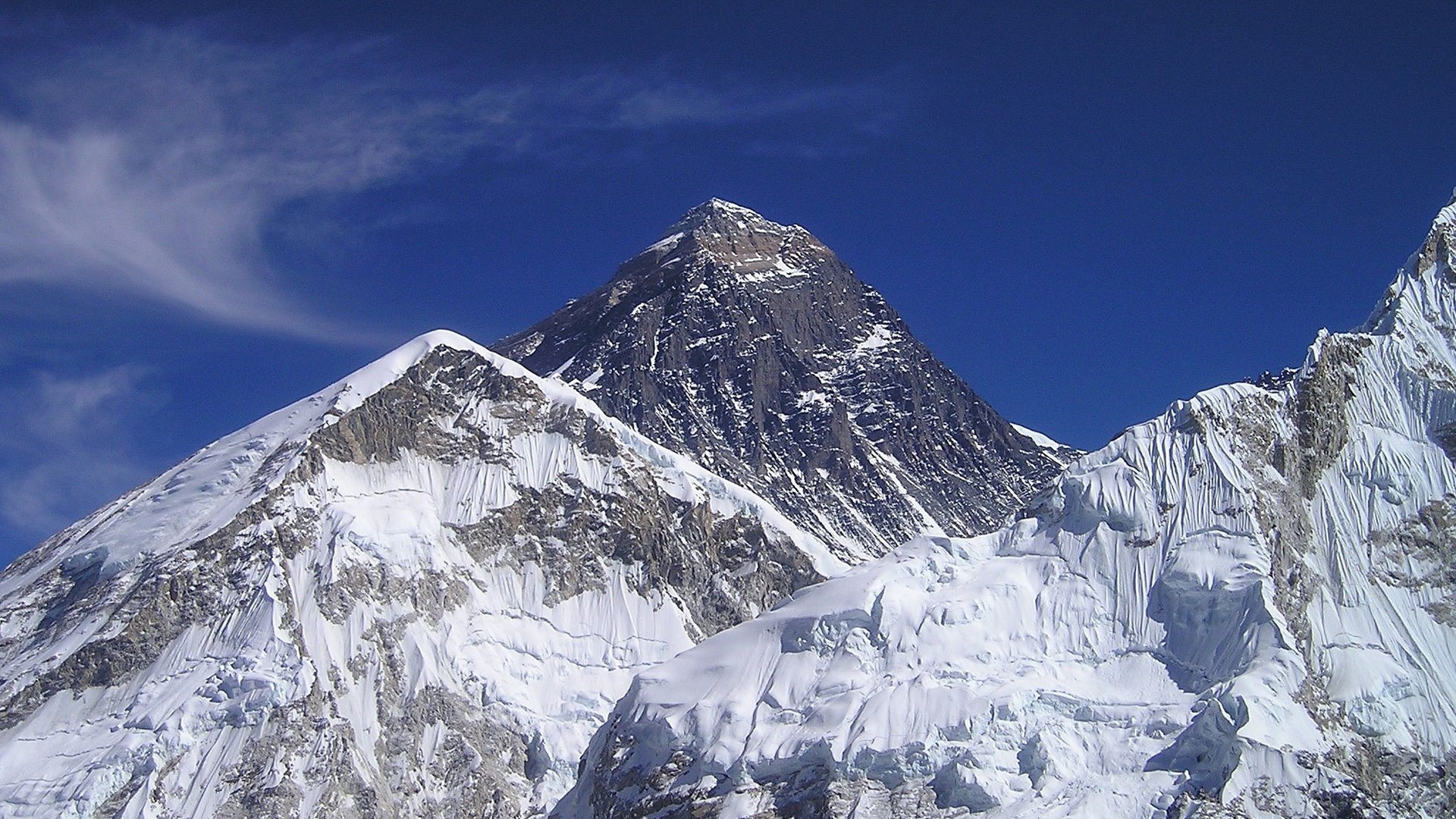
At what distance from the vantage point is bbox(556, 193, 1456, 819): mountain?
125m

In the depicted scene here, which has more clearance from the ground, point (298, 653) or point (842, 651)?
point (298, 653)

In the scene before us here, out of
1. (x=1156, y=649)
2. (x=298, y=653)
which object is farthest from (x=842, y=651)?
(x=298, y=653)

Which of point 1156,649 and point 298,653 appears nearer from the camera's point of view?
point 1156,649

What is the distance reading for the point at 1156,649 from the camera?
453 ft

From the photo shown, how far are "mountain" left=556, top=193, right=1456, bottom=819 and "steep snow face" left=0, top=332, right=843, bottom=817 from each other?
26.5m

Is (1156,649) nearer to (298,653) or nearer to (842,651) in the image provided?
(842,651)

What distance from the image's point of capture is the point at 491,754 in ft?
580

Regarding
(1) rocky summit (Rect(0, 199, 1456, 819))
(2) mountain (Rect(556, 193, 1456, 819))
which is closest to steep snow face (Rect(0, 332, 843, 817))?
(1) rocky summit (Rect(0, 199, 1456, 819))

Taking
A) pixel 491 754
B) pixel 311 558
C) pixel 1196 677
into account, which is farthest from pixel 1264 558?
pixel 311 558

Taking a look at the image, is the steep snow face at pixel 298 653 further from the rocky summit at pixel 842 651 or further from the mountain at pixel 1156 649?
the mountain at pixel 1156 649

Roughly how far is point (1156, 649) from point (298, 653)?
8123 cm

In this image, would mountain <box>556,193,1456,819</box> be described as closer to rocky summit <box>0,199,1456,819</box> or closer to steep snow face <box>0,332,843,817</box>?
rocky summit <box>0,199,1456,819</box>

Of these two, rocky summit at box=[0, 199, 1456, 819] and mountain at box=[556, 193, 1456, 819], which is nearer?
mountain at box=[556, 193, 1456, 819]

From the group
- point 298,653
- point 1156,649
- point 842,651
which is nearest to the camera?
point 1156,649
